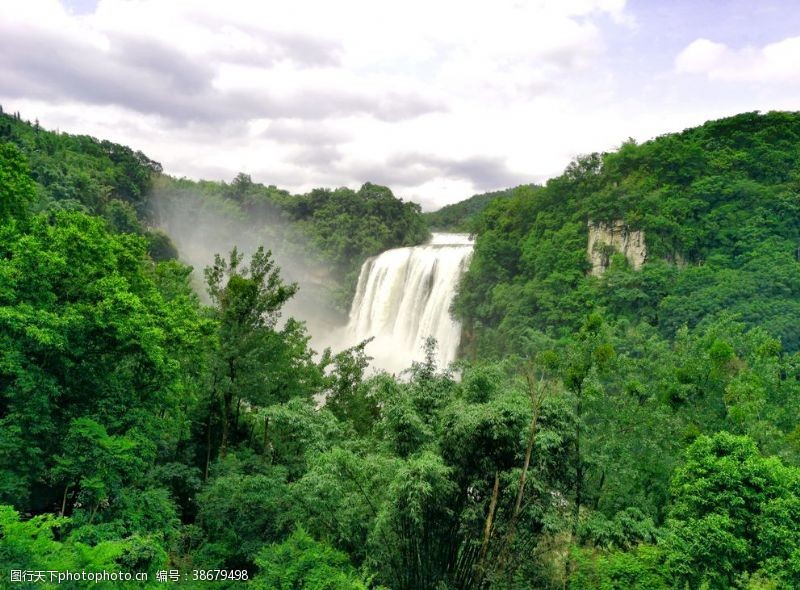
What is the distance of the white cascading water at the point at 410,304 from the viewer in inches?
1730

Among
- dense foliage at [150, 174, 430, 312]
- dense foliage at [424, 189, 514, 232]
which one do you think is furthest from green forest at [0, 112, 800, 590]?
dense foliage at [424, 189, 514, 232]

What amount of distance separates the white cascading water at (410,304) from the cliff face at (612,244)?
36.1 feet

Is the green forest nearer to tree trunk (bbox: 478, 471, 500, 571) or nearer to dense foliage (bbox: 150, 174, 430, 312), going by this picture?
tree trunk (bbox: 478, 471, 500, 571)

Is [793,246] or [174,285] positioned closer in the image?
[174,285]

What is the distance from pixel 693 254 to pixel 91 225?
1402 inches

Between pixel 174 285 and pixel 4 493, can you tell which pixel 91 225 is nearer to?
pixel 4 493

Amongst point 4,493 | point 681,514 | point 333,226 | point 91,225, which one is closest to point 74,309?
point 91,225

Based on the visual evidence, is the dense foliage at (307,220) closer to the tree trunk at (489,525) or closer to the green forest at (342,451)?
the green forest at (342,451)

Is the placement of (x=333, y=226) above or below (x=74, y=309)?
above

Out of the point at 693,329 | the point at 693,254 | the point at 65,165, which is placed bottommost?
the point at 693,329

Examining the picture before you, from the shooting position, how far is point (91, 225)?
11.6 meters

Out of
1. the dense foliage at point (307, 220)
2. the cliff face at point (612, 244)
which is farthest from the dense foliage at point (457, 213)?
the cliff face at point (612, 244)

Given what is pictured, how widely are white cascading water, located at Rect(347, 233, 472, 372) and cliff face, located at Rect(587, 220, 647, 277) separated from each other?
36.1 feet

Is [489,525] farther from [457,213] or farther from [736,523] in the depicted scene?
[457,213]
